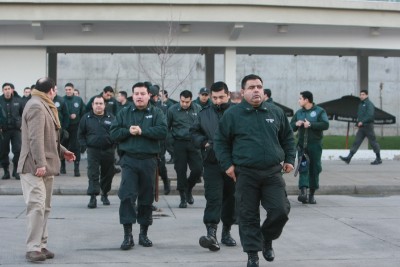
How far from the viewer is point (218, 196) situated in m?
8.64

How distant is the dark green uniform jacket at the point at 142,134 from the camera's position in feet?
28.1

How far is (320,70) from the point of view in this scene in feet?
141

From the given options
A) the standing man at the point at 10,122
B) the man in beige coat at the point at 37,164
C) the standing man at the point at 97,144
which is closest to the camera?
the man in beige coat at the point at 37,164

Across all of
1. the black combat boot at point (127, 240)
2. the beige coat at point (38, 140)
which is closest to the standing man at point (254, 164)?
the black combat boot at point (127, 240)

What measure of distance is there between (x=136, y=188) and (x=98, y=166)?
3.51 m

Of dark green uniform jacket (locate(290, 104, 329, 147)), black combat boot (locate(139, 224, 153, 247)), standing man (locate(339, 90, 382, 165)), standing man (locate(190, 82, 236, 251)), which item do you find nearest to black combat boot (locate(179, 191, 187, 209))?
dark green uniform jacket (locate(290, 104, 329, 147))

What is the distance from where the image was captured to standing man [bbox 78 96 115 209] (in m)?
11.8

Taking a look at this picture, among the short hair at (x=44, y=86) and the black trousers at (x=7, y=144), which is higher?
the short hair at (x=44, y=86)

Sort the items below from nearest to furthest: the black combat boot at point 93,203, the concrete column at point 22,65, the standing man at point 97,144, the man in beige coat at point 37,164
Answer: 1. the man in beige coat at point 37,164
2. the standing man at point 97,144
3. the black combat boot at point 93,203
4. the concrete column at point 22,65

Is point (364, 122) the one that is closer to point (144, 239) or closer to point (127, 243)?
point (144, 239)

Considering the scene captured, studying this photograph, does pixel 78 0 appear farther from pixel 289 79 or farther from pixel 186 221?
pixel 289 79

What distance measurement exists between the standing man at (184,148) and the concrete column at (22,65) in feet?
22.2

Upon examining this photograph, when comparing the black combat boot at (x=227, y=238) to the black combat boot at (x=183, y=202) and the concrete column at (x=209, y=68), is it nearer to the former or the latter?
the black combat boot at (x=183, y=202)

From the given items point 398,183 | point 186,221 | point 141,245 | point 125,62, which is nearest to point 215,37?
point 398,183
